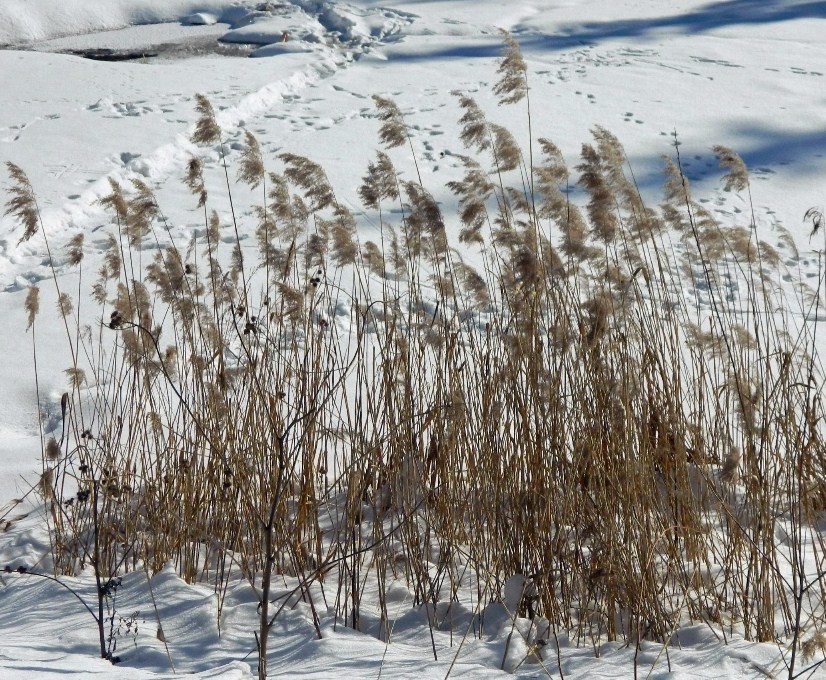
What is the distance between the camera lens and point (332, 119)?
6.12 metres

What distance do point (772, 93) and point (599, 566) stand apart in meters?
6.29

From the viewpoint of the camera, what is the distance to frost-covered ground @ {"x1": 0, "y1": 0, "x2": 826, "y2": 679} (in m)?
1.68

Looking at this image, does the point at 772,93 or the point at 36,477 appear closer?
the point at 36,477

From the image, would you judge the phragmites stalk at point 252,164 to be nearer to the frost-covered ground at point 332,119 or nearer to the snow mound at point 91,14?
the frost-covered ground at point 332,119

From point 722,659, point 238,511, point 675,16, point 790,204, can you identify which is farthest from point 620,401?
point 675,16

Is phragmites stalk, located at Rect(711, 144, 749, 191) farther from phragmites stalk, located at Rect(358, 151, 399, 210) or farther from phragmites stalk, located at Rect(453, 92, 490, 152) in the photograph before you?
phragmites stalk, located at Rect(358, 151, 399, 210)

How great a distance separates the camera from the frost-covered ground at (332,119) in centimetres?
168

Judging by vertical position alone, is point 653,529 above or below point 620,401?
below

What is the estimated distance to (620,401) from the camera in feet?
6.01

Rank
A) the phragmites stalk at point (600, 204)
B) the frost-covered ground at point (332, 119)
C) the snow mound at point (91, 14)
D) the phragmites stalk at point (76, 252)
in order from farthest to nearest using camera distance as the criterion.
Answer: the snow mound at point (91, 14), the phragmites stalk at point (76, 252), the phragmites stalk at point (600, 204), the frost-covered ground at point (332, 119)

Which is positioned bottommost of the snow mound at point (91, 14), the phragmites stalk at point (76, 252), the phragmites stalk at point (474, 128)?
the phragmites stalk at point (76, 252)

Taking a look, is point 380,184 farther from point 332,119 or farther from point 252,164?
point 332,119

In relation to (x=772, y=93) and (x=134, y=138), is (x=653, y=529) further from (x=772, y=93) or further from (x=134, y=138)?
(x=772, y=93)

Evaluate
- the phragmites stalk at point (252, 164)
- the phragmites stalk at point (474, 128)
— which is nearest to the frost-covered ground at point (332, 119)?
the phragmites stalk at point (252, 164)
